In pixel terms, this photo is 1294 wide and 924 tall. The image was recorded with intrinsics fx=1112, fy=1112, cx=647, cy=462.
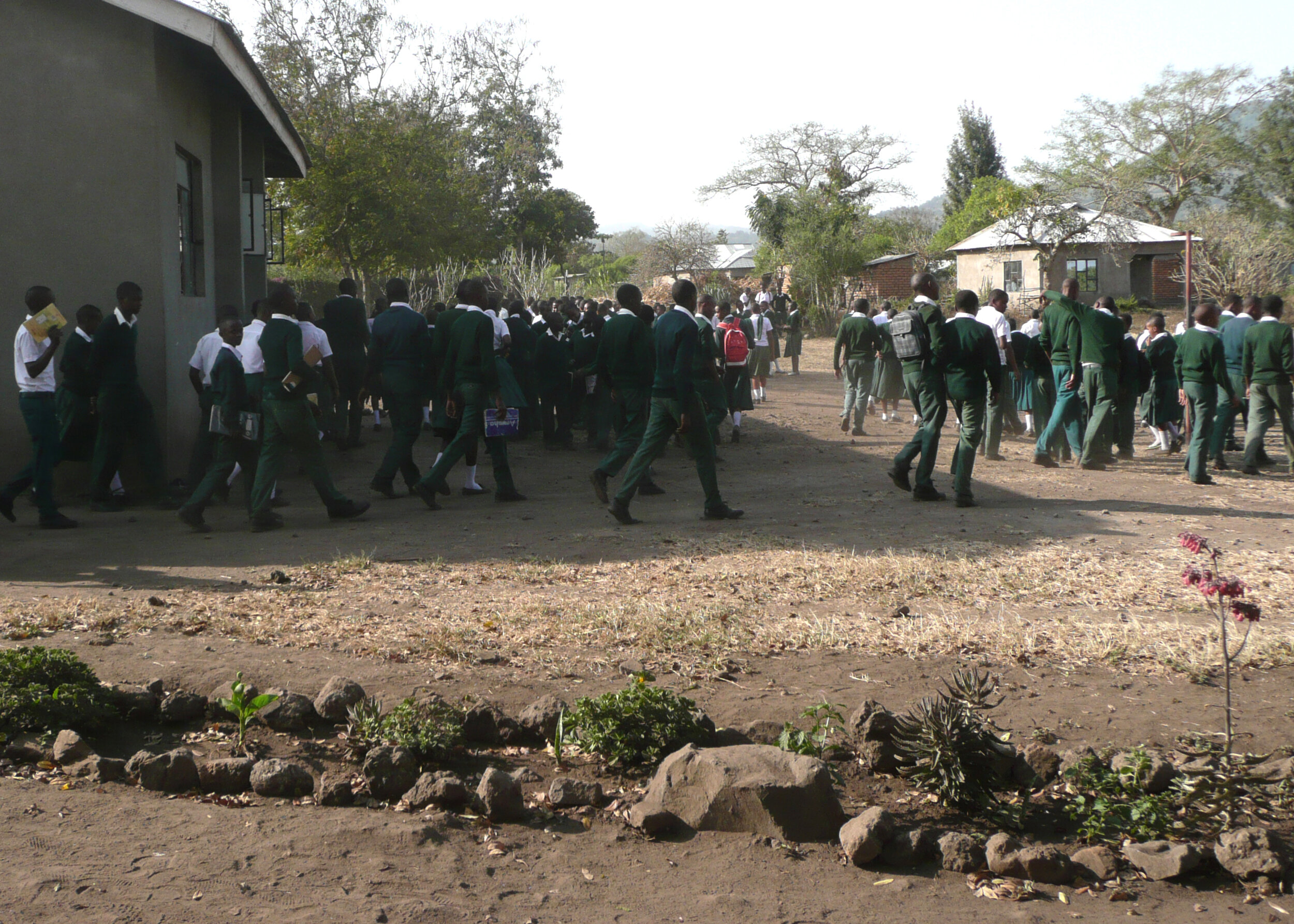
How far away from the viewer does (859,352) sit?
15.4 meters

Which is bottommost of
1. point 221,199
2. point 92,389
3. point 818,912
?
point 818,912

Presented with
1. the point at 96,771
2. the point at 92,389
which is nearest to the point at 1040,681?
the point at 96,771

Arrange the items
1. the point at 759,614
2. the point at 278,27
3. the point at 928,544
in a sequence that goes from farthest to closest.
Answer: the point at 278,27 < the point at 928,544 < the point at 759,614

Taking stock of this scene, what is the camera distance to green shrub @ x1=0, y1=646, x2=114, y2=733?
4500 millimetres

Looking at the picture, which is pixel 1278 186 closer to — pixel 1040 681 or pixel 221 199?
pixel 221 199

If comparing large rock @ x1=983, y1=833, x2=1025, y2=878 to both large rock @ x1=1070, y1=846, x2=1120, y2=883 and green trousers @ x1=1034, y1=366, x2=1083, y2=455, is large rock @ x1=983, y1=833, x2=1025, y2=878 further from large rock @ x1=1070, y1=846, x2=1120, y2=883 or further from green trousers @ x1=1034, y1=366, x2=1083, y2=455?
green trousers @ x1=1034, y1=366, x2=1083, y2=455

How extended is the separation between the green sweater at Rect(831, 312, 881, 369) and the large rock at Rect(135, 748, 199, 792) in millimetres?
12217

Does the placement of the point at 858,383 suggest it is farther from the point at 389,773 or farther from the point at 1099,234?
the point at 1099,234

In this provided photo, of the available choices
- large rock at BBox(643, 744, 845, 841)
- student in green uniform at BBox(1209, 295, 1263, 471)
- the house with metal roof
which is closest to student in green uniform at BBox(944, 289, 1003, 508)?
student in green uniform at BBox(1209, 295, 1263, 471)

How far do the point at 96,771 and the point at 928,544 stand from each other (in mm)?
5918

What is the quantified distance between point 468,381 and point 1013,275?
139 feet

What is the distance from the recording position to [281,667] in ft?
18.0

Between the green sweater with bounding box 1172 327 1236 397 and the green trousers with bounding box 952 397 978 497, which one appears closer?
the green trousers with bounding box 952 397 978 497

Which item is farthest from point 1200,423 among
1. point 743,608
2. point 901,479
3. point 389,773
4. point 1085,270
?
point 1085,270
